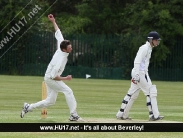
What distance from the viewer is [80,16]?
63750 millimetres

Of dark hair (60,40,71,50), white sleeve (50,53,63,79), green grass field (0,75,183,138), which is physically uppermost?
dark hair (60,40,71,50)

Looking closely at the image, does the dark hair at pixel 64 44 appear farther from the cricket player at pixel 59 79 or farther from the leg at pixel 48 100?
the leg at pixel 48 100

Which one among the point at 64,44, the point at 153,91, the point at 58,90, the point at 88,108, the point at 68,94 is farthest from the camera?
the point at 88,108

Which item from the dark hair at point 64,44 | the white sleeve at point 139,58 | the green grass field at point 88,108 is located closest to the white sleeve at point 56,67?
the dark hair at point 64,44

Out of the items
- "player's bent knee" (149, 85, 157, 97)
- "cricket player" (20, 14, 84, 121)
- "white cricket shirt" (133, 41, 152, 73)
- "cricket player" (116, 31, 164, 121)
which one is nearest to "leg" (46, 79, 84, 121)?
"cricket player" (20, 14, 84, 121)

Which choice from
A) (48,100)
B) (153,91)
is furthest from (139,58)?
(48,100)

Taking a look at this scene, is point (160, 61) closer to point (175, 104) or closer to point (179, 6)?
point (179, 6)

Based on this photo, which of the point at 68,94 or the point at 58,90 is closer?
the point at 68,94

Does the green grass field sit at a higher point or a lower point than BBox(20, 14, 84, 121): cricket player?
lower

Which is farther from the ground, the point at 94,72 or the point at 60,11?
the point at 60,11

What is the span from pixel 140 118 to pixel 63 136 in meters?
5.29

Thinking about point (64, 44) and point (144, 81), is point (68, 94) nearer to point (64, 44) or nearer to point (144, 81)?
point (64, 44)

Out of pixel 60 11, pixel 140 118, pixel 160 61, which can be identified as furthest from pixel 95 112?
pixel 60 11

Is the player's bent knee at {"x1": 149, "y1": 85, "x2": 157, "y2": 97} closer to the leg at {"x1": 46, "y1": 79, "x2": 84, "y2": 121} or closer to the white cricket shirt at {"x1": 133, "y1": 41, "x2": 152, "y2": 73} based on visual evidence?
the white cricket shirt at {"x1": 133, "y1": 41, "x2": 152, "y2": 73}
